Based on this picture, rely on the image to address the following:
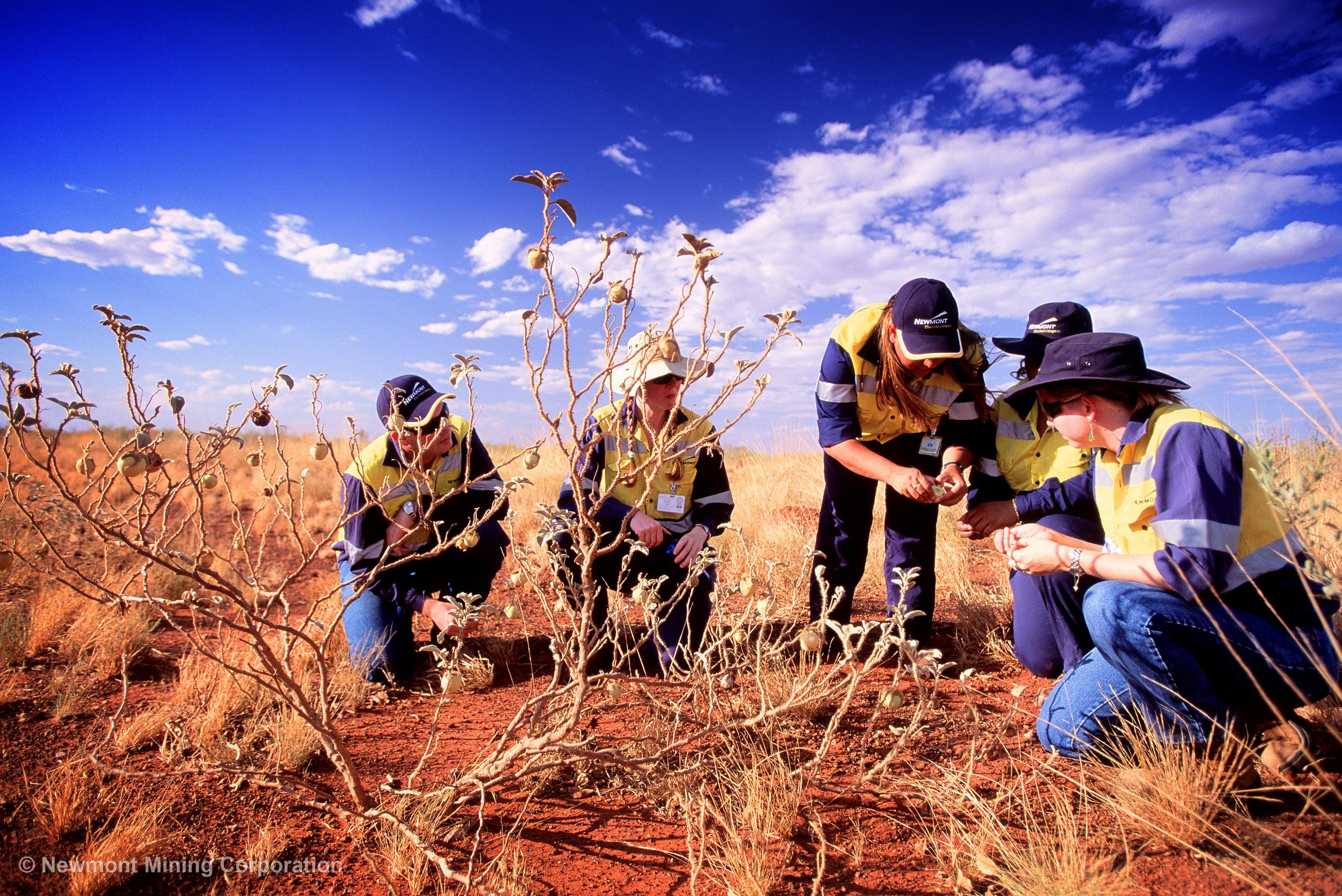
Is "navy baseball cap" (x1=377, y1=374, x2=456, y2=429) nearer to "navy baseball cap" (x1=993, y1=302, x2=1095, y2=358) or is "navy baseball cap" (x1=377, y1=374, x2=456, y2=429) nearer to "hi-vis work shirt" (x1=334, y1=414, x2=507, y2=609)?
"hi-vis work shirt" (x1=334, y1=414, x2=507, y2=609)

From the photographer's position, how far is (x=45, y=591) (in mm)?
3535

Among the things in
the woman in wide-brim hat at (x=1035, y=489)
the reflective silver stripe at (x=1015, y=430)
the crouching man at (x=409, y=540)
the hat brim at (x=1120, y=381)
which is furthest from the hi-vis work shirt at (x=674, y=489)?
the hat brim at (x=1120, y=381)

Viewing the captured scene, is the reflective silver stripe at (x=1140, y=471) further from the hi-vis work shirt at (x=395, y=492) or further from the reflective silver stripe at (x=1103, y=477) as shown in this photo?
the hi-vis work shirt at (x=395, y=492)

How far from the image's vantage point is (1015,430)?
2.99 meters

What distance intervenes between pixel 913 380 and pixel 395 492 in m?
2.34

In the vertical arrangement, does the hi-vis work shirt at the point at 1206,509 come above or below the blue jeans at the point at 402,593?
above

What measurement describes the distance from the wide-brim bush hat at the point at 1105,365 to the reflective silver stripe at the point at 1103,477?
0.31 metres

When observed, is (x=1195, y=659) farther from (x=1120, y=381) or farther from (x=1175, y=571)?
(x=1120, y=381)

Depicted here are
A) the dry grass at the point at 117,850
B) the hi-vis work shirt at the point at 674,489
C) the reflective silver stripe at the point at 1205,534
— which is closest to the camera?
the dry grass at the point at 117,850

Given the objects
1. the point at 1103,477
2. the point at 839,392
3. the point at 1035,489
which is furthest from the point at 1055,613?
the point at 839,392

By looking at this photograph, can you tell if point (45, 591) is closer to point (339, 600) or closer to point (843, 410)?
point (339, 600)

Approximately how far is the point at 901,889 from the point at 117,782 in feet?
7.30

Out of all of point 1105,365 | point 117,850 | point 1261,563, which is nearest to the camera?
point 117,850

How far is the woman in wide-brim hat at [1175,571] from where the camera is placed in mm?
1717
